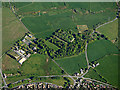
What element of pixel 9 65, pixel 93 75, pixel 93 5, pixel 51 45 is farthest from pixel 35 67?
pixel 93 5

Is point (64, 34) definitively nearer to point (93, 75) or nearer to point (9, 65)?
point (93, 75)

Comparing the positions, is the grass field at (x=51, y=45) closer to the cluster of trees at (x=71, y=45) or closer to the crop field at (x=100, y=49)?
the cluster of trees at (x=71, y=45)

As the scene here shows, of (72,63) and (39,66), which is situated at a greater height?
(39,66)

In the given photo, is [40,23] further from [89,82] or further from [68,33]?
[89,82]

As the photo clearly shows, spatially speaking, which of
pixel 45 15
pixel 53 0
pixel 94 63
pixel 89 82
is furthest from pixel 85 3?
pixel 89 82

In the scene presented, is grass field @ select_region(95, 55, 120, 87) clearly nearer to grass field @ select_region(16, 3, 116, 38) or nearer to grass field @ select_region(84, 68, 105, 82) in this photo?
grass field @ select_region(84, 68, 105, 82)

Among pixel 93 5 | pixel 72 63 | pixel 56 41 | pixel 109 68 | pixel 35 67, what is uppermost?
pixel 93 5

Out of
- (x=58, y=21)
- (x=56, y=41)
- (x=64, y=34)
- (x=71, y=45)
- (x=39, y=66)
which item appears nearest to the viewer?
(x=39, y=66)

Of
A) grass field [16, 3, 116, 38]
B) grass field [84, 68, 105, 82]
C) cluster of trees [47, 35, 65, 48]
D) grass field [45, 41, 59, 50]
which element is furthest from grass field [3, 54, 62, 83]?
grass field [16, 3, 116, 38]

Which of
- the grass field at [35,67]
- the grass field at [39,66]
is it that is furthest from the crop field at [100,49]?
the grass field at [35,67]
